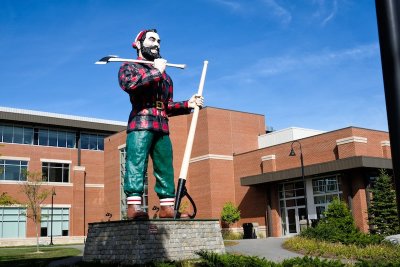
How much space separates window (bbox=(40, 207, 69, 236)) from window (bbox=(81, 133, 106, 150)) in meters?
7.24

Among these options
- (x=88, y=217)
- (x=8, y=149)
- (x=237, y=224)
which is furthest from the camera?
(x=88, y=217)

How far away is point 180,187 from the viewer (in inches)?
426

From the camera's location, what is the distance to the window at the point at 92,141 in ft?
163

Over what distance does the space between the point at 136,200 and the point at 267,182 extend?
76.7ft

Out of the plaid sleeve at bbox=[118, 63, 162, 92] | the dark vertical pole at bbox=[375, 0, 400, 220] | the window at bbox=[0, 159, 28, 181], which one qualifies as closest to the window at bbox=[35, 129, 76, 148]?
the window at bbox=[0, 159, 28, 181]

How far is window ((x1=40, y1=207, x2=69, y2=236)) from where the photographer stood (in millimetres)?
44656

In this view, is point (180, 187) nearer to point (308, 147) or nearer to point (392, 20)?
point (392, 20)

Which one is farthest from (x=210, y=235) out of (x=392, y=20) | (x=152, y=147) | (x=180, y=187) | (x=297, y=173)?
(x=297, y=173)

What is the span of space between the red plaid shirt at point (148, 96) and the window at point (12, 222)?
3618 cm

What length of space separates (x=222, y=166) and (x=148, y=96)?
2709cm

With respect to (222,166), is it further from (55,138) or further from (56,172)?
(55,138)

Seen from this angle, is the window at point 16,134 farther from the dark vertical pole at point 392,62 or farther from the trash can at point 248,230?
the dark vertical pole at point 392,62

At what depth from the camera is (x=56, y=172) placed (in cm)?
4650

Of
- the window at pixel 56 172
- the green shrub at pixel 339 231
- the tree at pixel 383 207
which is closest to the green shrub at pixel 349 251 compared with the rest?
the green shrub at pixel 339 231
